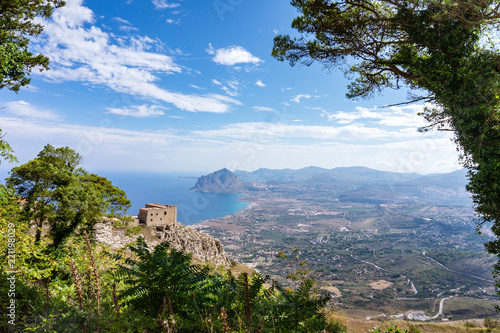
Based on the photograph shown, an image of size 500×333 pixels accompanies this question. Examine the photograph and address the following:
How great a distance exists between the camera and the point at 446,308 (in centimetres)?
2945

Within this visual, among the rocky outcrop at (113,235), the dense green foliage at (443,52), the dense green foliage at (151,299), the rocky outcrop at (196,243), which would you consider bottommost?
the rocky outcrop at (196,243)

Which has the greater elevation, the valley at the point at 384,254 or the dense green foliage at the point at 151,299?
the dense green foliage at the point at 151,299

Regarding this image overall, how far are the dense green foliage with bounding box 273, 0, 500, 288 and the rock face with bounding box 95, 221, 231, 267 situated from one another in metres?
17.0

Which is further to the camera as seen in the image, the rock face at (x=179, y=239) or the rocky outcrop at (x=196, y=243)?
the rocky outcrop at (x=196, y=243)

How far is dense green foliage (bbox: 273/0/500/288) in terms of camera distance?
5527mm

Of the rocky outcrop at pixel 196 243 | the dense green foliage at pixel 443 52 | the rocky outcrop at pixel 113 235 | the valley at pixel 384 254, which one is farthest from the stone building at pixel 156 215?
the dense green foliage at pixel 443 52

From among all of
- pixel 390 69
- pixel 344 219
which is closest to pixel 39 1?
pixel 390 69

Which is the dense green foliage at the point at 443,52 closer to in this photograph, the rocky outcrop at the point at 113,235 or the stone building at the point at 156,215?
the rocky outcrop at the point at 113,235

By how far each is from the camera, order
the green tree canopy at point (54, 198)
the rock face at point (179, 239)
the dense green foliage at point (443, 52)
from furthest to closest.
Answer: the rock face at point (179, 239) < the green tree canopy at point (54, 198) < the dense green foliage at point (443, 52)

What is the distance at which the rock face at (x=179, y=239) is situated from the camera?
18344 millimetres

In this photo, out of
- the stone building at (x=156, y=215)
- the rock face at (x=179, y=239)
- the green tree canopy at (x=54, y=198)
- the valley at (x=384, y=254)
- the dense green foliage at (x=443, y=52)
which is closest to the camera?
the dense green foliage at (x=443, y=52)

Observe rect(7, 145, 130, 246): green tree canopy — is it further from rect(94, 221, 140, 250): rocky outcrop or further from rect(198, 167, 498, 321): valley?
rect(198, 167, 498, 321): valley

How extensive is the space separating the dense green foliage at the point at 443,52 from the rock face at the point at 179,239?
17.0 m

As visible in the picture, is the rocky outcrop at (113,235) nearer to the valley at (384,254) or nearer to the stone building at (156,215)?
the stone building at (156,215)
